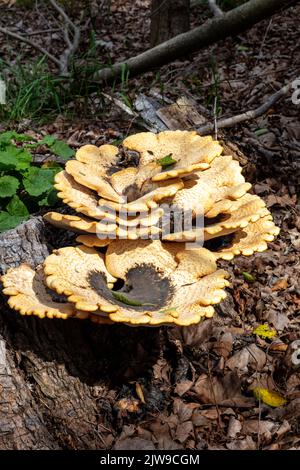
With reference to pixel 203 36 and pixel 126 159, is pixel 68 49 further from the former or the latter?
pixel 126 159

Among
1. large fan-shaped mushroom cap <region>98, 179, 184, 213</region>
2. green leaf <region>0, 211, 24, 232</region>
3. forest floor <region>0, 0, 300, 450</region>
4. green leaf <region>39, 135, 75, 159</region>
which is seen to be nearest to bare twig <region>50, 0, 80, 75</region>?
forest floor <region>0, 0, 300, 450</region>

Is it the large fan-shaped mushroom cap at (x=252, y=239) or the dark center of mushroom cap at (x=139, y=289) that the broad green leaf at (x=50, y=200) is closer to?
the dark center of mushroom cap at (x=139, y=289)

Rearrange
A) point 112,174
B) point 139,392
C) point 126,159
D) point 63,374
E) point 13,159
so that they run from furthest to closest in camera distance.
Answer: point 13,159 < point 126,159 < point 112,174 < point 139,392 < point 63,374

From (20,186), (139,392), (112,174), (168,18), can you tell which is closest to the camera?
(139,392)

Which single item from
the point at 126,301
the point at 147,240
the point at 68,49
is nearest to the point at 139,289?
the point at 126,301

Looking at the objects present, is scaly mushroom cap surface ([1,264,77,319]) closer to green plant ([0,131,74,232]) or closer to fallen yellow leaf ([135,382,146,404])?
fallen yellow leaf ([135,382,146,404])

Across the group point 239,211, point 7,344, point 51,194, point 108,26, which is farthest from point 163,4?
point 7,344
